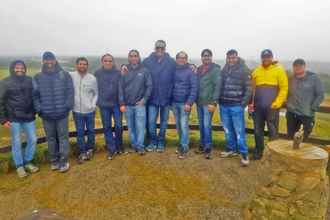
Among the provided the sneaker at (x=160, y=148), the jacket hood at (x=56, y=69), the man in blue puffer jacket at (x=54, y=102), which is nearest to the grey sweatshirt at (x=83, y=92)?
the man in blue puffer jacket at (x=54, y=102)

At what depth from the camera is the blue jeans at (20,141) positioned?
4.30 m

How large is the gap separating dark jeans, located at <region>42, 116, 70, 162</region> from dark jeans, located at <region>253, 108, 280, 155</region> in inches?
178

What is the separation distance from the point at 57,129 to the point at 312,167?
479cm

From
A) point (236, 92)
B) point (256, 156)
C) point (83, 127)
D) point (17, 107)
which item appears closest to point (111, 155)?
point (83, 127)

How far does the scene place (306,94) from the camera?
441 cm

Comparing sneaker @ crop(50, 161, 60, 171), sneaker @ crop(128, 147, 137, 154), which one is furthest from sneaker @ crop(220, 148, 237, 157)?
sneaker @ crop(50, 161, 60, 171)

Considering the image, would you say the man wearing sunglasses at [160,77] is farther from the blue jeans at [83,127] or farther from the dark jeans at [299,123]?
the dark jeans at [299,123]

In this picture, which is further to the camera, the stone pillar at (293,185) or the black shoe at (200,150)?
the black shoe at (200,150)

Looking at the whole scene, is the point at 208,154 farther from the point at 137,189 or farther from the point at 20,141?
the point at 20,141

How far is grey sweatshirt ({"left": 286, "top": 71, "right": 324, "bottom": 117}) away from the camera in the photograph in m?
4.31

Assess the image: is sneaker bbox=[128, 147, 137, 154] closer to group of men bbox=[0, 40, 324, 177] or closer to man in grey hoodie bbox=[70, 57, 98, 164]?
group of men bbox=[0, 40, 324, 177]

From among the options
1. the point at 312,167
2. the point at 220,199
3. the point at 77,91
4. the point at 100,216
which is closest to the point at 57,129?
the point at 77,91

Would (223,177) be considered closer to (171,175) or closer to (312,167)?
(171,175)

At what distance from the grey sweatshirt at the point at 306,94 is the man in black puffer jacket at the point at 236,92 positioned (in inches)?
37.9
